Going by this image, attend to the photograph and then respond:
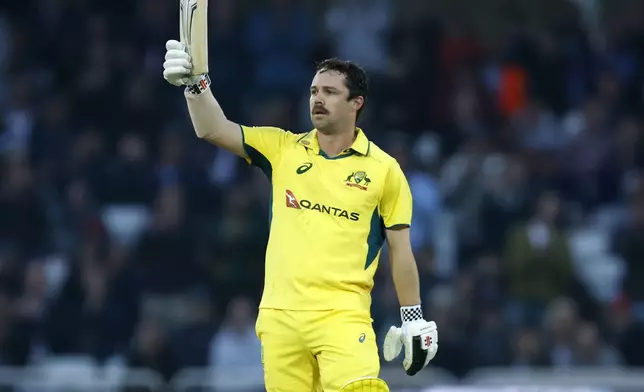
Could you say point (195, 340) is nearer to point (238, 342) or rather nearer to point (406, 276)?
point (238, 342)

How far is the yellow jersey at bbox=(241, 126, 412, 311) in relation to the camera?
6.39 m

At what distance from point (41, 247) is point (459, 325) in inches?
147

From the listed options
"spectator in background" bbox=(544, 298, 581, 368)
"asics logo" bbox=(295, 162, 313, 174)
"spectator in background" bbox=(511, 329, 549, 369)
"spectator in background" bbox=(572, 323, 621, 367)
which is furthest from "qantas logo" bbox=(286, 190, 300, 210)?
"spectator in background" bbox=(572, 323, 621, 367)

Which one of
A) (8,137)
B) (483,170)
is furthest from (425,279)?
(8,137)

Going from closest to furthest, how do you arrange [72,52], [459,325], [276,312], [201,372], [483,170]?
[276,312] < [201,372] < [459,325] < [483,170] < [72,52]

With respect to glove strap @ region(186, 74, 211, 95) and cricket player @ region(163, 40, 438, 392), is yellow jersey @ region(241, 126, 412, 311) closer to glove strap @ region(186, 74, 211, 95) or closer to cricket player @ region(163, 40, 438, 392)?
cricket player @ region(163, 40, 438, 392)

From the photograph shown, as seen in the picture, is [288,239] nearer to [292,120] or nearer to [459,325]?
[459,325]

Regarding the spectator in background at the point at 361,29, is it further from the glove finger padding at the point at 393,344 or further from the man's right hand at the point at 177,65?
the man's right hand at the point at 177,65

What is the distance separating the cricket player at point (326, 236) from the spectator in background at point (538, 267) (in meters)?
5.54

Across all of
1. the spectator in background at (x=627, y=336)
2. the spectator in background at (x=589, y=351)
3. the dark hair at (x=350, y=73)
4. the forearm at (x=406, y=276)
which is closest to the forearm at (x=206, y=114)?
the dark hair at (x=350, y=73)

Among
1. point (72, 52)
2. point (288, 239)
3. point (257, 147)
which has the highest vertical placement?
point (72, 52)

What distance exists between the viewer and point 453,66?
13711 mm

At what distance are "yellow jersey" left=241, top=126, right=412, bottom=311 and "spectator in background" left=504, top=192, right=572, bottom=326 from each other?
5.61m

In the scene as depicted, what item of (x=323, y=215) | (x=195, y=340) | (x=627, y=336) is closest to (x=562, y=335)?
(x=627, y=336)
